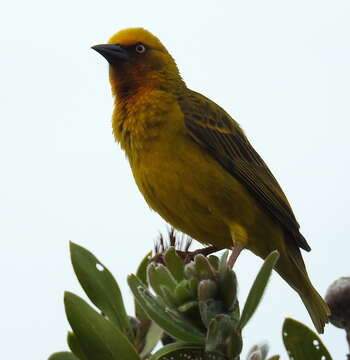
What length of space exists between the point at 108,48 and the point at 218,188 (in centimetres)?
159

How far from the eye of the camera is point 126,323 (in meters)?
2.05

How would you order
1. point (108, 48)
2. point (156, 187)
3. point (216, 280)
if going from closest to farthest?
point (216, 280), point (156, 187), point (108, 48)

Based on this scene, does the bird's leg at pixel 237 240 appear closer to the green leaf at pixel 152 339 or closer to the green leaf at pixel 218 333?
the green leaf at pixel 152 339

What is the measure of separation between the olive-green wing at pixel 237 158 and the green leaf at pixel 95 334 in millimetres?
3323

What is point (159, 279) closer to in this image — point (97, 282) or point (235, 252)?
point (97, 282)

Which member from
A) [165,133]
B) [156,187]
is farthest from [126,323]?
[165,133]

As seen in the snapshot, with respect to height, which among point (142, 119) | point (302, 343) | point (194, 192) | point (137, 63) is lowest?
point (302, 343)

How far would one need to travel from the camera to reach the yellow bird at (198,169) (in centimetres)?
468

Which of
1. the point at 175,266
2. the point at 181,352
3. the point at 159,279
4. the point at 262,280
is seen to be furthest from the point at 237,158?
the point at 181,352

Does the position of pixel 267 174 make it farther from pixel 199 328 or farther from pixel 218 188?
pixel 199 328

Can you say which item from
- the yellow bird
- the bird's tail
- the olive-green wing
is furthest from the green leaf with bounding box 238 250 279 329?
the bird's tail

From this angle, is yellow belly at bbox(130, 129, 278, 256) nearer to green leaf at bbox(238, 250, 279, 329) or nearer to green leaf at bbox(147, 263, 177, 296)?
green leaf at bbox(147, 263, 177, 296)

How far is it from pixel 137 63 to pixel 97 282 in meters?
3.65

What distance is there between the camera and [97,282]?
211 cm
